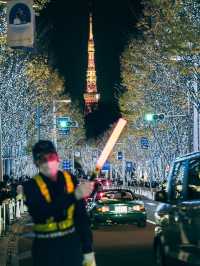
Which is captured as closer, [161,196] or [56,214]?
[56,214]

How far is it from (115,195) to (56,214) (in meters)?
19.6

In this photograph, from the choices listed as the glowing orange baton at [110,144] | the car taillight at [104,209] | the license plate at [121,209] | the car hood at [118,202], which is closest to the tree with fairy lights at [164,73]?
the car hood at [118,202]

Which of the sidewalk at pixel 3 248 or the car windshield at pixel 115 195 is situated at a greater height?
the car windshield at pixel 115 195

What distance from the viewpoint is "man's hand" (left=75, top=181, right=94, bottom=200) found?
21.4 ft

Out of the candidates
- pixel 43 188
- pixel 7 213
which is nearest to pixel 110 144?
pixel 43 188

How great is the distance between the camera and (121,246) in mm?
19359

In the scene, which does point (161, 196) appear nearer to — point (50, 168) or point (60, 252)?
point (60, 252)

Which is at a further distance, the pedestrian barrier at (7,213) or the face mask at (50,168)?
the pedestrian barrier at (7,213)

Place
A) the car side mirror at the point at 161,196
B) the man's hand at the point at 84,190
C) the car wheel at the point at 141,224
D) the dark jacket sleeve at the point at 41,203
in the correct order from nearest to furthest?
the man's hand at the point at 84,190 → the dark jacket sleeve at the point at 41,203 → the car side mirror at the point at 161,196 → the car wheel at the point at 141,224

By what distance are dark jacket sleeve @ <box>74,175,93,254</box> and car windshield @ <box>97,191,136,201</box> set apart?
19.0m

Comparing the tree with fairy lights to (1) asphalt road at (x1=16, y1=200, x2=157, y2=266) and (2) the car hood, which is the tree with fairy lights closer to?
(2) the car hood

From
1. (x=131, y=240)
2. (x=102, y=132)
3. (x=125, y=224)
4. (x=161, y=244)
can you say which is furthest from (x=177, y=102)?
(x=102, y=132)

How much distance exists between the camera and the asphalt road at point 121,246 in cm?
1576

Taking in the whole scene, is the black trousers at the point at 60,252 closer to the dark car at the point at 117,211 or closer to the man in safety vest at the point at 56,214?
the man in safety vest at the point at 56,214
